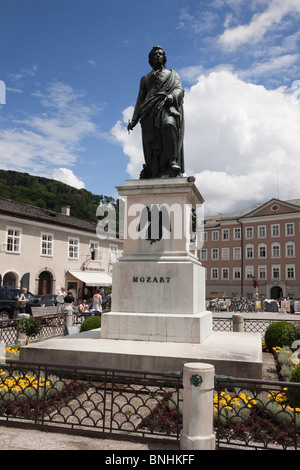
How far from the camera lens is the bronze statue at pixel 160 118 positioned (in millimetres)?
9039

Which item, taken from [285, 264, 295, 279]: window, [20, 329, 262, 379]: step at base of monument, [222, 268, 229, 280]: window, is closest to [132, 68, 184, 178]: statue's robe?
[20, 329, 262, 379]: step at base of monument

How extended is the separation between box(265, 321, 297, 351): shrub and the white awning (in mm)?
28090

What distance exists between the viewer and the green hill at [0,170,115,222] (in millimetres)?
57281

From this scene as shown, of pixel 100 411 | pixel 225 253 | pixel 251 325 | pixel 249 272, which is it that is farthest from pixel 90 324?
pixel 225 253

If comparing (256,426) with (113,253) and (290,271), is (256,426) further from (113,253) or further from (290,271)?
(290,271)

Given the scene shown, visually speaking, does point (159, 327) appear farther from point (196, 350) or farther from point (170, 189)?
point (170, 189)

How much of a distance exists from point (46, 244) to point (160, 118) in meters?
28.1

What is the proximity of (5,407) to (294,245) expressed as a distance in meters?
56.4

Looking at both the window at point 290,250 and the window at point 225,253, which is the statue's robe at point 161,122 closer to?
the window at point 290,250

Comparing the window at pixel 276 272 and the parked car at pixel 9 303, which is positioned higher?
the window at pixel 276 272

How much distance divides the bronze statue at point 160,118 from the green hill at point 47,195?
4825cm

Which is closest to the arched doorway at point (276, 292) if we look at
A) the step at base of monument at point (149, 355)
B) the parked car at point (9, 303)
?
the parked car at point (9, 303)

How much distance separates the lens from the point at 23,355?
7.21m

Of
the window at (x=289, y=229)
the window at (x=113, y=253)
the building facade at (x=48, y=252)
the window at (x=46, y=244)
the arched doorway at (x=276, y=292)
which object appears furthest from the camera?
the arched doorway at (x=276, y=292)
